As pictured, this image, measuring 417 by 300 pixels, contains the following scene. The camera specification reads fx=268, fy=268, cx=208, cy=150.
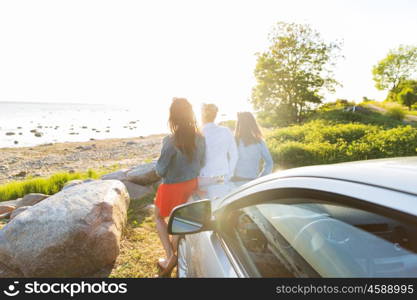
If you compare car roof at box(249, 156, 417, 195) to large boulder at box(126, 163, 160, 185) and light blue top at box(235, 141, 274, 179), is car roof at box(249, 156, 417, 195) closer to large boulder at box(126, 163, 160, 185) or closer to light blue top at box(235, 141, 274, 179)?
light blue top at box(235, 141, 274, 179)

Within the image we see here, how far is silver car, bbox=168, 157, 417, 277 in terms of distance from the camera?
0.92 meters

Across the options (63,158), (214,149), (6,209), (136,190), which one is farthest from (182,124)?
(63,158)

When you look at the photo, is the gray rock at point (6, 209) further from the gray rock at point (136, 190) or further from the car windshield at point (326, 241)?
the car windshield at point (326, 241)

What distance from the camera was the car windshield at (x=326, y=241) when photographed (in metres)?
1.00

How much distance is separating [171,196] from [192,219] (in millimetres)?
1671

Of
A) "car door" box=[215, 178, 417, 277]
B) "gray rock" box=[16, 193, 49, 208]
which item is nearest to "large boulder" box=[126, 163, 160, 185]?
"gray rock" box=[16, 193, 49, 208]

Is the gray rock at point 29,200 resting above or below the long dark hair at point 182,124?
below

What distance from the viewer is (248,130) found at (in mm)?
4375

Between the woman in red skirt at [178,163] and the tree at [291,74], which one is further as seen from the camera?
the tree at [291,74]

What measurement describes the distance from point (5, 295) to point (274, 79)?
2227 centimetres

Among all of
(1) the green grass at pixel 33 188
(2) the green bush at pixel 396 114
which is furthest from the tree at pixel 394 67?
(1) the green grass at pixel 33 188

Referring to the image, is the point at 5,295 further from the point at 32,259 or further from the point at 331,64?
the point at 331,64

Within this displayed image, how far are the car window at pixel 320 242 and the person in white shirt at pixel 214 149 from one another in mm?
2010

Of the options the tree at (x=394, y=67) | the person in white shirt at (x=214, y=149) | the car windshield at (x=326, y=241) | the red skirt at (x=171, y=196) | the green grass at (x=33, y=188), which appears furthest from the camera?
the tree at (x=394, y=67)
